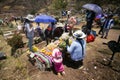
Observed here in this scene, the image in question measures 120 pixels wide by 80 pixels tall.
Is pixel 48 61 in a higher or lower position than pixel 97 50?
higher

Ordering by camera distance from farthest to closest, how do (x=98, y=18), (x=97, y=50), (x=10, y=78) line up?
(x=98, y=18) → (x=97, y=50) → (x=10, y=78)

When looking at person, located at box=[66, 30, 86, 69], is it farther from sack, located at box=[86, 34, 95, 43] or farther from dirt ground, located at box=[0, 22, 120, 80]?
sack, located at box=[86, 34, 95, 43]

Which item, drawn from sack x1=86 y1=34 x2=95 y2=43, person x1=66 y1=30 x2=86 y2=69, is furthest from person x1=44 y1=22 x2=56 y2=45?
person x1=66 y1=30 x2=86 y2=69

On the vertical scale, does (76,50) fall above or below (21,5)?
above

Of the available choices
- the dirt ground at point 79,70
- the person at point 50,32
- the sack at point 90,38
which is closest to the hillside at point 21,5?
the person at point 50,32

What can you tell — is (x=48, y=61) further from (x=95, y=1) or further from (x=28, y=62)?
(x=95, y=1)

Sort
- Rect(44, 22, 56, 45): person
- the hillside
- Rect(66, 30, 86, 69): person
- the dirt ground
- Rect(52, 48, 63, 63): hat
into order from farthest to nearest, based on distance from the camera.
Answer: the hillside
Rect(44, 22, 56, 45): person
the dirt ground
Rect(66, 30, 86, 69): person
Rect(52, 48, 63, 63): hat

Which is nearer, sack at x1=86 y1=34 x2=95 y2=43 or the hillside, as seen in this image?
sack at x1=86 y1=34 x2=95 y2=43

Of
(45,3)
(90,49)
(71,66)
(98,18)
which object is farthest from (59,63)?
(45,3)

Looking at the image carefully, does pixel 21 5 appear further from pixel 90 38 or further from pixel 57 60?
pixel 57 60

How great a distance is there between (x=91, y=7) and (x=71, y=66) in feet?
15.7

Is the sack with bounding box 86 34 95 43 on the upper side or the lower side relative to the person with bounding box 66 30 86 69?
lower

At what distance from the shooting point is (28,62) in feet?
24.6

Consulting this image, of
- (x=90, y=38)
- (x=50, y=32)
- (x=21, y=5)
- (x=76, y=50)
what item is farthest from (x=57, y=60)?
(x=21, y=5)
